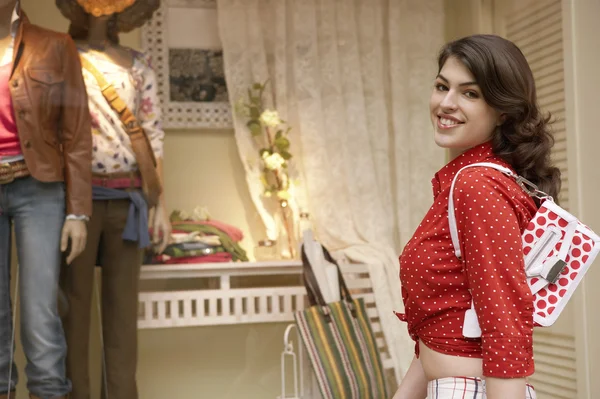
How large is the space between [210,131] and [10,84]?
0.64 m

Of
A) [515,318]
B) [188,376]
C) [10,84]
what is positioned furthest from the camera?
[188,376]

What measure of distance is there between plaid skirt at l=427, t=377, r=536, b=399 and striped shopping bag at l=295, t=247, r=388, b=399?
4.47ft

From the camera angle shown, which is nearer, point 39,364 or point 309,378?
point 39,364

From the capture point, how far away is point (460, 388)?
121 cm

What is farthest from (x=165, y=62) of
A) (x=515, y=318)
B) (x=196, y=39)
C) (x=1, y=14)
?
(x=515, y=318)

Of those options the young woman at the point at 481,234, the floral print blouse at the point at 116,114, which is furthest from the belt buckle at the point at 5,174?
the young woman at the point at 481,234

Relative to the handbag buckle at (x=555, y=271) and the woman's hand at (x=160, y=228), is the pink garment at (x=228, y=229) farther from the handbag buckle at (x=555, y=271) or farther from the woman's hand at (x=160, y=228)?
the handbag buckle at (x=555, y=271)

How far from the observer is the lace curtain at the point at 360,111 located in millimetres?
2752

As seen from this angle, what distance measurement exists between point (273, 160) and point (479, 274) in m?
1.59

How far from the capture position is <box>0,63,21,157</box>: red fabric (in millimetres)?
2166

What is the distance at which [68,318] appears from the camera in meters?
2.27

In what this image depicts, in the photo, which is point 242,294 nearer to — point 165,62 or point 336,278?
point 336,278

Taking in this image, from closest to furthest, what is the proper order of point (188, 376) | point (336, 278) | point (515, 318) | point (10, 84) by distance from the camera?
point (515, 318) → point (10, 84) → point (188, 376) → point (336, 278)

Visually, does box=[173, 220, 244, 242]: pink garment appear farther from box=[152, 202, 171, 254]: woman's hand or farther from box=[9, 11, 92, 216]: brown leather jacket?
box=[9, 11, 92, 216]: brown leather jacket
